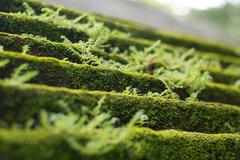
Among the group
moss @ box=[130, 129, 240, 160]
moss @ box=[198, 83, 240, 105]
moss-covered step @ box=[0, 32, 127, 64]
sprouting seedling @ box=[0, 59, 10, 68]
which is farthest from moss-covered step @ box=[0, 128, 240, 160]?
moss-covered step @ box=[0, 32, 127, 64]

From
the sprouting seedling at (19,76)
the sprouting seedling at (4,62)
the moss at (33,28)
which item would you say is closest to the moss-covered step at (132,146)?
the sprouting seedling at (19,76)

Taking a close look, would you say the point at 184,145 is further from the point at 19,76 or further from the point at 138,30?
the point at 138,30

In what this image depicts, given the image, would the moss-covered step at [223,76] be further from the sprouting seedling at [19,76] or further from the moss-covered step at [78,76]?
the sprouting seedling at [19,76]

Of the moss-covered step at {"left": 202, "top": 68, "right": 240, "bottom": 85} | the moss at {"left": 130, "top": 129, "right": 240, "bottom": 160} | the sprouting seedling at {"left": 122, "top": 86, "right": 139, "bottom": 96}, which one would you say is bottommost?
the moss-covered step at {"left": 202, "top": 68, "right": 240, "bottom": 85}

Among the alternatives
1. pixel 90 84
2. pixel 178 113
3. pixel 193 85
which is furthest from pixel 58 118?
pixel 193 85

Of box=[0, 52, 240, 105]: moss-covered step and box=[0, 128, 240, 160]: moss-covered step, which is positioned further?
box=[0, 52, 240, 105]: moss-covered step

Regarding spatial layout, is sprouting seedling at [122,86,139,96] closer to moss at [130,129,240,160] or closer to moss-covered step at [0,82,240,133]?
moss-covered step at [0,82,240,133]
